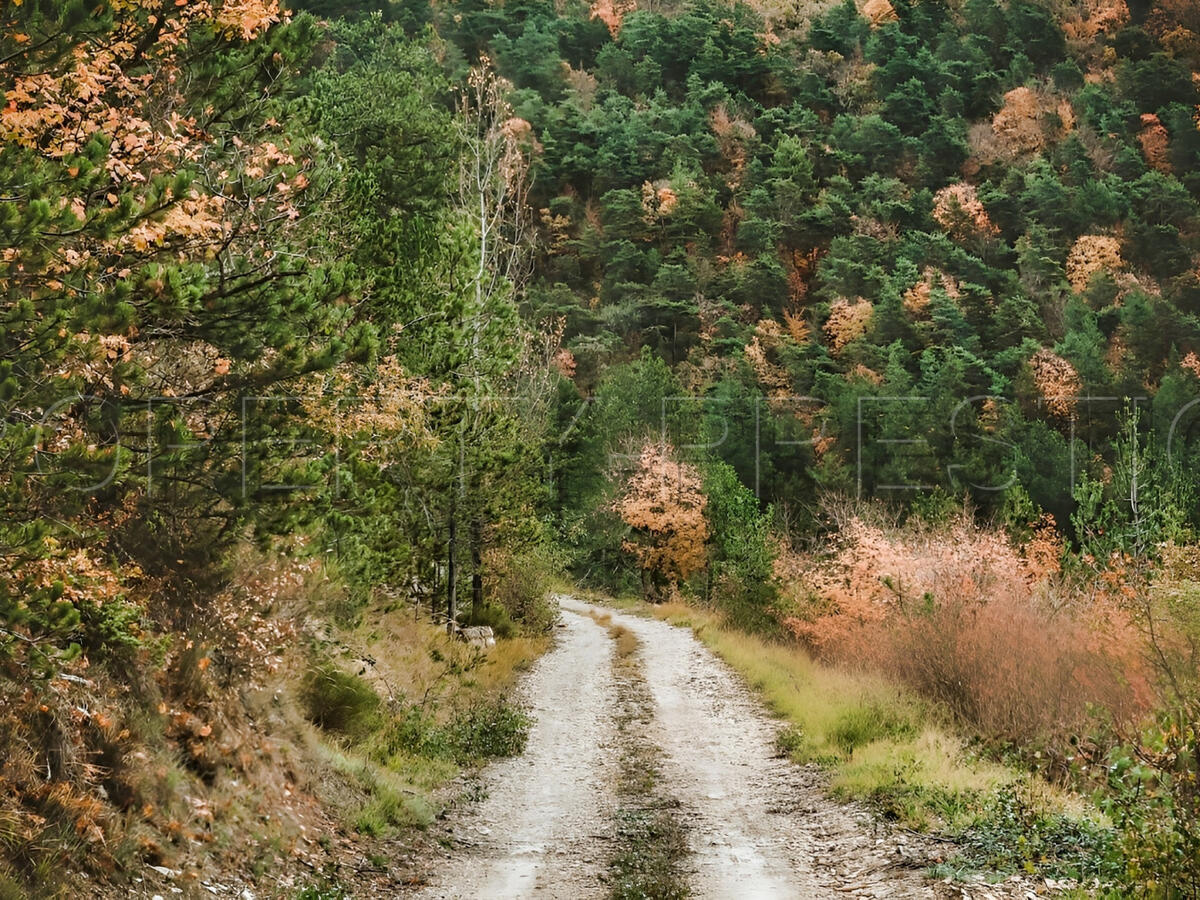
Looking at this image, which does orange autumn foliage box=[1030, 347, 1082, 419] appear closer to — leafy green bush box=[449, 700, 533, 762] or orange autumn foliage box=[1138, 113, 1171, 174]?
orange autumn foliage box=[1138, 113, 1171, 174]

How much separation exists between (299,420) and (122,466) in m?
2.10

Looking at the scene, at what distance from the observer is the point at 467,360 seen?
14477mm

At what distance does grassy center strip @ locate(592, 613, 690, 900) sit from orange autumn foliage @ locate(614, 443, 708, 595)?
999 inches

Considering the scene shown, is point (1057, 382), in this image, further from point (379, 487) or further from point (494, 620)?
point (379, 487)

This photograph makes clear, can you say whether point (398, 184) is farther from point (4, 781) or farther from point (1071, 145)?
point (1071, 145)

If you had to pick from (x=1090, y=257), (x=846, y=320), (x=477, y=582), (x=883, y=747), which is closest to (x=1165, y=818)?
(x=883, y=747)

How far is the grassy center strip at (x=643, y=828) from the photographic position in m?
6.70

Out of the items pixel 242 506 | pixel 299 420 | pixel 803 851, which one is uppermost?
pixel 299 420

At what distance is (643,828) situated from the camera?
324 inches

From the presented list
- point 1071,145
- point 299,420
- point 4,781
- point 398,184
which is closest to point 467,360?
point 398,184

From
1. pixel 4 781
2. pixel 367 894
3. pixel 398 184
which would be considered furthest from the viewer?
pixel 398 184

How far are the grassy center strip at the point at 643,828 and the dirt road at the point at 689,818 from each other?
0.09m

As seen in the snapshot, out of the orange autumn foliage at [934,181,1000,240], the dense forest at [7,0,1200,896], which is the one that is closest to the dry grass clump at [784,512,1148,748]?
the dense forest at [7,0,1200,896]

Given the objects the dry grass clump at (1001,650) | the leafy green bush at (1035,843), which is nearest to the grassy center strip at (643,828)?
the leafy green bush at (1035,843)
